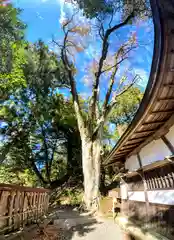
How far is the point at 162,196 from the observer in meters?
4.62

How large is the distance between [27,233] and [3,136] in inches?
529

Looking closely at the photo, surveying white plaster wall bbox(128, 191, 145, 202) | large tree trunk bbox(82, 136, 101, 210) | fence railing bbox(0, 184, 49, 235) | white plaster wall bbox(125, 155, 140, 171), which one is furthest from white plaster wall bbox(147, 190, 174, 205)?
large tree trunk bbox(82, 136, 101, 210)

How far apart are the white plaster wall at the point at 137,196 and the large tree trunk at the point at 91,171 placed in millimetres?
3743

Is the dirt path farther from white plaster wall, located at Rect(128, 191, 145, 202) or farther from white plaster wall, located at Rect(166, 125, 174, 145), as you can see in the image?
white plaster wall, located at Rect(166, 125, 174, 145)

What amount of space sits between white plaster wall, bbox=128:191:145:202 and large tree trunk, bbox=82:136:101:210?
3.74 meters

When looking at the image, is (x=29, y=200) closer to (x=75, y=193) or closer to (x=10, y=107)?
(x=10, y=107)

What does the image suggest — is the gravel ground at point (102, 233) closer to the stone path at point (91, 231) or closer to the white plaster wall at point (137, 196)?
the stone path at point (91, 231)

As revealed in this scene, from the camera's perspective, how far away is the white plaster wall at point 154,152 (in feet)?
14.7

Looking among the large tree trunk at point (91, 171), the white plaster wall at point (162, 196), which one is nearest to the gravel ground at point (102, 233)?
the white plaster wall at point (162, 196)

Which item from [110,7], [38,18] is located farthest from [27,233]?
[38,18]

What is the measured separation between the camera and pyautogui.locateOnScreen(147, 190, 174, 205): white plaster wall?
4215 millimetres

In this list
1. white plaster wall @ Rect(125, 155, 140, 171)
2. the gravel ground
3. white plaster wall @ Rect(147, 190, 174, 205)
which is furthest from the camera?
white plaster wall @ Rect(125, 155, 140, 171)

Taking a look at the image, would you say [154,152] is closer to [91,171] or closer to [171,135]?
[171,135]

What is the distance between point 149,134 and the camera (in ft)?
16.1
